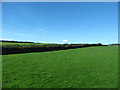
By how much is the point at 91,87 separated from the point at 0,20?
6.87m

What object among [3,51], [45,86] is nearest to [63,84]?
[45,86]

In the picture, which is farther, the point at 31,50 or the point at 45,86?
the point at 31,50

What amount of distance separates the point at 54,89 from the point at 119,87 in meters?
2.92

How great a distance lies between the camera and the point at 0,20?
250 inches

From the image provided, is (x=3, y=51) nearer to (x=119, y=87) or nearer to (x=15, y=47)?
(x=15, y=47)

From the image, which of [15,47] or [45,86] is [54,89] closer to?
[45,86]

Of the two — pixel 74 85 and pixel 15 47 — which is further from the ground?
pixel 15 47

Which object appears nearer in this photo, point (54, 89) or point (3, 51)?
point (54, 89)

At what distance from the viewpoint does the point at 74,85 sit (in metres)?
4.19

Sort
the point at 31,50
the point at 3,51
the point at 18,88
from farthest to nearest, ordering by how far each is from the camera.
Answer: the point at 31,50
the point at 3,51
the point at 18,88

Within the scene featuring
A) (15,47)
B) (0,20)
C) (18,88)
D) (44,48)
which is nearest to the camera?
(18,88)

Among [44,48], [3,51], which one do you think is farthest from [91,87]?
[44,48]

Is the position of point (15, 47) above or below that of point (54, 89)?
above

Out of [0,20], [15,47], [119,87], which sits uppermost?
[0,20]
